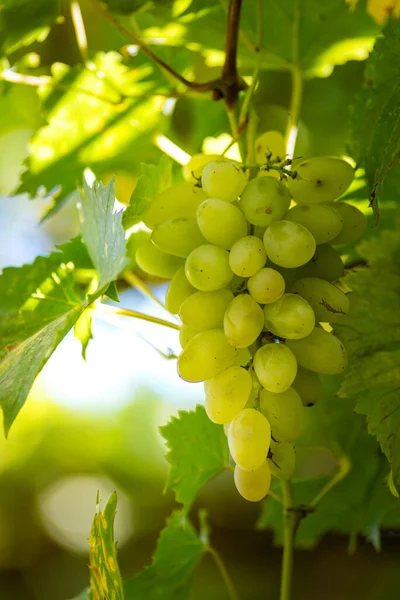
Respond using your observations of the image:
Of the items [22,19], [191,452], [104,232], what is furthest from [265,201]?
[22,19]

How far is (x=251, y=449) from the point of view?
1.43ft

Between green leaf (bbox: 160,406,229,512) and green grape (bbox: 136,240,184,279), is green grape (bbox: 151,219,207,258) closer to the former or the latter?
green grape (bbox: 136,240,184,279)

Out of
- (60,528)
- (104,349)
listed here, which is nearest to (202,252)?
(104,349)

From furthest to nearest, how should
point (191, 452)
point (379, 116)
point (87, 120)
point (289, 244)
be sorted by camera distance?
point (87, 120) → point (191, 452) → point (379, 116) → point (289, 244)

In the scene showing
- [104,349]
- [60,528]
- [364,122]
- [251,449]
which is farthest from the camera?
[60,528]

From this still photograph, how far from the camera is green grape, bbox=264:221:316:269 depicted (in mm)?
436

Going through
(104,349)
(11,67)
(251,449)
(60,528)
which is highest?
(11,67)

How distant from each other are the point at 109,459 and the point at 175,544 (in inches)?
46.8

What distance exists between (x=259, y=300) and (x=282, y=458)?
12 cm

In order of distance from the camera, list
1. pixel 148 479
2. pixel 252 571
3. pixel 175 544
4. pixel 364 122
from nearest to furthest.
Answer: pixel 364 122, pixel 175 544, pixel 252 571, pixel 148 479

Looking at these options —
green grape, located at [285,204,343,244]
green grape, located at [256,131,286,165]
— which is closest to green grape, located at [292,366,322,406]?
green grape, located at [285,204,343,244]

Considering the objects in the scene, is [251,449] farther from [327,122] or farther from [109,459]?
[109,459]

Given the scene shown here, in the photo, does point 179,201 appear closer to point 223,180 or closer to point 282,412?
point 223,180

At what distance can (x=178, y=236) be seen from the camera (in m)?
0.49
